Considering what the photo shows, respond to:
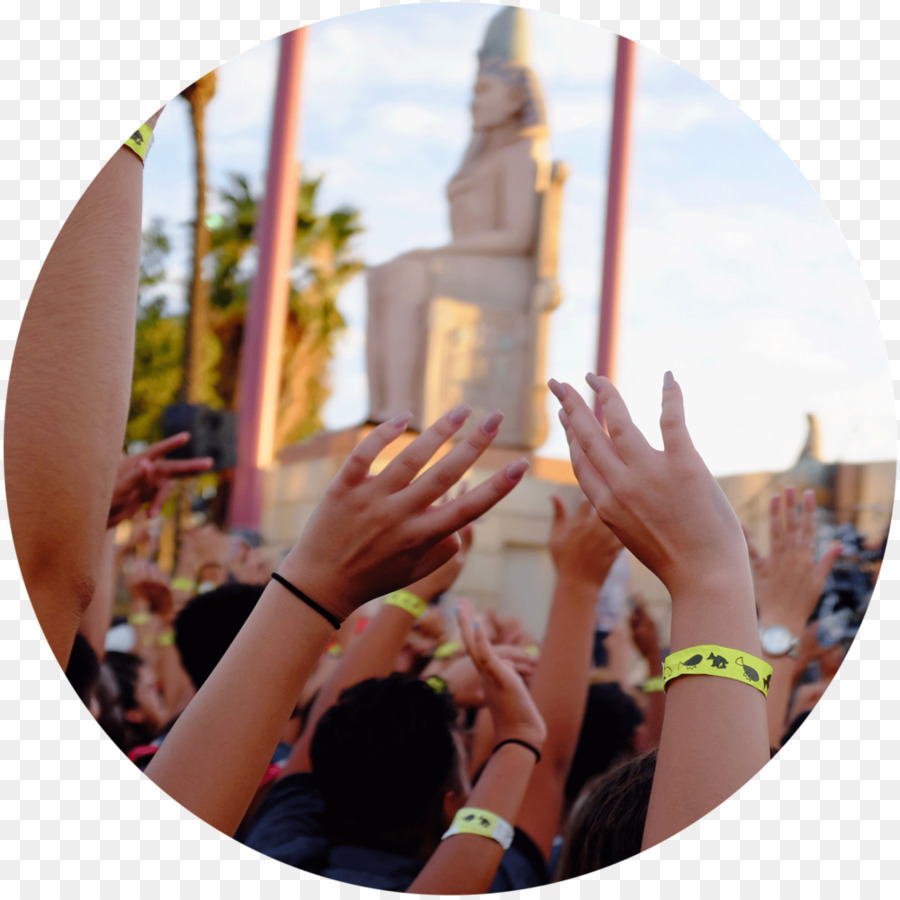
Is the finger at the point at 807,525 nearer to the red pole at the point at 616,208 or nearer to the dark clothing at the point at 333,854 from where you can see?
the dark clothing at the point at 333,854

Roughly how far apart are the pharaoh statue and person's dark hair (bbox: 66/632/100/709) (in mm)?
1166

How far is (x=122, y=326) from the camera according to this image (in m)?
0.81

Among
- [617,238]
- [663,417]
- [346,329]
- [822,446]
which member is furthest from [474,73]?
[663,417]

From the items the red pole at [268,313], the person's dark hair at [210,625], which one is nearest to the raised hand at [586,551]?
the person's dark hair at [210,625]

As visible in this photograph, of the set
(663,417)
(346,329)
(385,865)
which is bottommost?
(385,865)

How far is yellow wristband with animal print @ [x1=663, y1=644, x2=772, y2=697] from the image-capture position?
0.65 metres

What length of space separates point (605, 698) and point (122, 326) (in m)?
0.84

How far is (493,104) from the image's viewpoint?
2.21m

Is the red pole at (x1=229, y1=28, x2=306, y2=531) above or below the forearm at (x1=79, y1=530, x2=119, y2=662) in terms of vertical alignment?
above

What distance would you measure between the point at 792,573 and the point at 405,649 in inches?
24.4

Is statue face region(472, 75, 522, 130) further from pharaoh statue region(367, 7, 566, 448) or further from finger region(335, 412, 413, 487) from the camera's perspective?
finger region(335, 412, 413, 487)

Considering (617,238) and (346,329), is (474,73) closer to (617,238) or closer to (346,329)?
(617,238)

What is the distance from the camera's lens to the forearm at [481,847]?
2.77 feet

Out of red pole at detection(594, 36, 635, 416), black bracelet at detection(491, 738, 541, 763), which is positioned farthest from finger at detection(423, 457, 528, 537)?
red pole at detection(594, 36, 635, 416)
